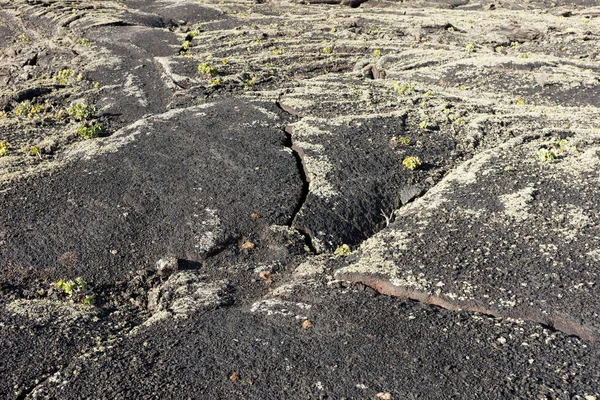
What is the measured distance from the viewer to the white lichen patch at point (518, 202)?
10516mm

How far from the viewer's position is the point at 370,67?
2156 cm

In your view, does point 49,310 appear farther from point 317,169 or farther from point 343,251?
point 317,169

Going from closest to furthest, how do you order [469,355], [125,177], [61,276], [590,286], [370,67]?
[469,355] → [590,286] → [61,276] → [125,177] → [370,67]

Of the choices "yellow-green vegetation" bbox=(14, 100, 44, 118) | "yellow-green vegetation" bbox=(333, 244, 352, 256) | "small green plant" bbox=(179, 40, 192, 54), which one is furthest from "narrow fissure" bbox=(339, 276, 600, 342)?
"small green plant" bbox=(179, 40, 192, 54)

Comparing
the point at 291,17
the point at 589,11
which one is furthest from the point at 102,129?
the point at 589,11

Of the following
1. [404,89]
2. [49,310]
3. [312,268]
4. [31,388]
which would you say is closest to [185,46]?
[404,89]

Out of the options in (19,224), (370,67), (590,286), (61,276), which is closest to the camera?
(590,286)

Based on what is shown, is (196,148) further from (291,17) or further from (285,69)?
(291,17)

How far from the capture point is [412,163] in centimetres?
1299

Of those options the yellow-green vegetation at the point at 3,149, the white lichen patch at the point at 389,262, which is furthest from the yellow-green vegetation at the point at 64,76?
the white lichen patch at the point at 389,262

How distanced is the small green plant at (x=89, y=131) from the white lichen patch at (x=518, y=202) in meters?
11.0

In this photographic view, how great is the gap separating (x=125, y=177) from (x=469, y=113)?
9.58 m

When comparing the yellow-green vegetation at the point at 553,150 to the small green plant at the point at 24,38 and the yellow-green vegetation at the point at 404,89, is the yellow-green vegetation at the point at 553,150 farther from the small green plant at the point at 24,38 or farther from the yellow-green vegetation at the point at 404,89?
the small green plant at the point at 24,38

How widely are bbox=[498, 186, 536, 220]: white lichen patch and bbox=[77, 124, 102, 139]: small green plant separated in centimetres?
1105
